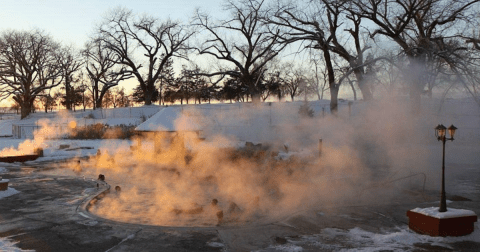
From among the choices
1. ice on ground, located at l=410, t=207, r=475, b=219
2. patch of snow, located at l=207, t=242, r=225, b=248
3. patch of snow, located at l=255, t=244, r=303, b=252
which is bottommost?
patch of snow, located at l=207, t=242, r=225, b=248

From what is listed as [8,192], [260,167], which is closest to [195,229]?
[8,192]

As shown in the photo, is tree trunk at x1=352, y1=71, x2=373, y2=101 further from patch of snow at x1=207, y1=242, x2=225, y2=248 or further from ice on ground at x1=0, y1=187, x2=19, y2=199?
ice on ground at x1=0, y1=187, x2=19, y2=199

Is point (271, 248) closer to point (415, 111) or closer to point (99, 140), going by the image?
point (415, 111)

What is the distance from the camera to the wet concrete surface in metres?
7.27

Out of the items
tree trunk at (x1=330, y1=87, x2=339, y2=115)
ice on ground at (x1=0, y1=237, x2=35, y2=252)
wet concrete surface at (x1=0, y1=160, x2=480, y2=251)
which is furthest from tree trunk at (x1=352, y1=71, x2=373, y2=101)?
ice on ground at (x1=0, y1=237, x2=35, y2=252)

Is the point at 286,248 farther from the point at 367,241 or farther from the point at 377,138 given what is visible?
the point at 377,138

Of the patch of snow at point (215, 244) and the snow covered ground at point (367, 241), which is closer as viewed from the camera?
the snow covered ground at point (367, 241)

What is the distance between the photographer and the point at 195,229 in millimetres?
8320

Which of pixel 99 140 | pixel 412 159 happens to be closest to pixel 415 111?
pixel 412 159

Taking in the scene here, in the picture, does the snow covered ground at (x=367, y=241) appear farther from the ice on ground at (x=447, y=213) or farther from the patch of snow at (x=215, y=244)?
the patch of snow at (x=215, y=244)

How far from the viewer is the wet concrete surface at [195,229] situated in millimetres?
7266

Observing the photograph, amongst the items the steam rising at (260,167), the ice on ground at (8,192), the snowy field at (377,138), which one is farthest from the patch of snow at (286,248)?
the ice on ground at (8,192)

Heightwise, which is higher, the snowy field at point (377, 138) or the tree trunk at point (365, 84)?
the tree trunk at point (365, 84)

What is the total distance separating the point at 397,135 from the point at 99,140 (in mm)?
24505
